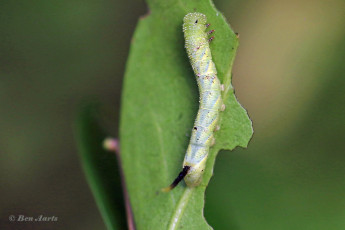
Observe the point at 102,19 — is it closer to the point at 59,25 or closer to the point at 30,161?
the point at 59,25

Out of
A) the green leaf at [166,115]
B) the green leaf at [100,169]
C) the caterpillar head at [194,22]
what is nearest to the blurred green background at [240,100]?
the green leaf at [100,169]

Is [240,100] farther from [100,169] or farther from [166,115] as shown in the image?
[100,169]

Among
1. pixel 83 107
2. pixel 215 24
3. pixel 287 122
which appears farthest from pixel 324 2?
pixel 83 107

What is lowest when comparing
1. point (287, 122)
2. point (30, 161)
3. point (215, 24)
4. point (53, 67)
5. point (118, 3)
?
point (30, 161)

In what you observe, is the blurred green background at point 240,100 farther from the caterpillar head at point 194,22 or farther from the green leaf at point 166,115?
the caterpillar head at point 194,22

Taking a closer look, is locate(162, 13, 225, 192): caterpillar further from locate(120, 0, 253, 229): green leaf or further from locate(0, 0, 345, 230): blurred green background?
locate(0, 0, 345, 230): blurred green background
